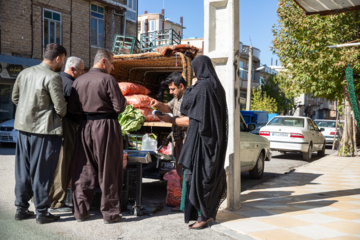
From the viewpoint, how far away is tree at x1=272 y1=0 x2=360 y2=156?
1489cm

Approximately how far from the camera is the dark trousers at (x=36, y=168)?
15.2 ft

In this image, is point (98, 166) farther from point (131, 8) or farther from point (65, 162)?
point (131, 8)

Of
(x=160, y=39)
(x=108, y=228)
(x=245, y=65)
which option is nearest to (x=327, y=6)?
(x=108, y=228)

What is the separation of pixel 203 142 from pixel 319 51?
1261 centimetres

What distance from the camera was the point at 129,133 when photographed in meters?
6.61

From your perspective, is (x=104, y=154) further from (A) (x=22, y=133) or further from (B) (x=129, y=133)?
(B) (x=129, y=133)

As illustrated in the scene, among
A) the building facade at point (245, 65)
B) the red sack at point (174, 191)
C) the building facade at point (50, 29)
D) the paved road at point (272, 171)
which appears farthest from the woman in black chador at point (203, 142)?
the building facade at point (245, 65)

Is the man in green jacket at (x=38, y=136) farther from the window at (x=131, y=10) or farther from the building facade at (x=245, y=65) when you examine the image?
the building facade at (x=245, y=65)

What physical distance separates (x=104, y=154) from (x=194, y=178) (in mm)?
1194

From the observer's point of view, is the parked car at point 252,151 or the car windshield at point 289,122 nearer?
the parked car at point 252,151

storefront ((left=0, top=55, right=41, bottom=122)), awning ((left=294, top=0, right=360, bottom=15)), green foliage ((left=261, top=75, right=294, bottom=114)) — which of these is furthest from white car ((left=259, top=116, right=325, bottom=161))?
green foliage ((left=261, top=75, right=294, bottom=114))

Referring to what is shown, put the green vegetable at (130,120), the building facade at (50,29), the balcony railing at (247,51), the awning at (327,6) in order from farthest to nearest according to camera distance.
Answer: the balcony railing at (247,51) → the building facade at (50,29) → the awning at (327,6) → the green vegetable at (130,120)

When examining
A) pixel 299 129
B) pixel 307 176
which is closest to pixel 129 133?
pixel 307 176

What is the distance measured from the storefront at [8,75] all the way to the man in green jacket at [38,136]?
13234mm
